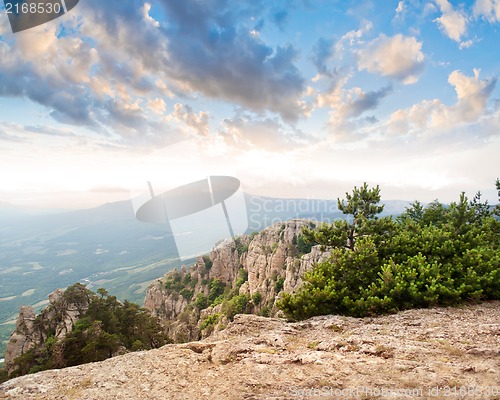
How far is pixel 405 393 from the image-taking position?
16.6 ft

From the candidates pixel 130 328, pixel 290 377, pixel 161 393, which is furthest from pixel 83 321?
Answer: pixel 290 377

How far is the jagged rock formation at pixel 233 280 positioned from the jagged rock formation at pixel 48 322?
24.3 m

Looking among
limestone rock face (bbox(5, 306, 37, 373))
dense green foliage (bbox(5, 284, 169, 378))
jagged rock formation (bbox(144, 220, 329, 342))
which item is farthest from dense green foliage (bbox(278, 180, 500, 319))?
jagged rock formation (bbox(144, 220, 329, 342))

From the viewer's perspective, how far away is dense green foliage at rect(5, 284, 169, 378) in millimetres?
21672

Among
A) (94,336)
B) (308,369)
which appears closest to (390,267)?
(308,369)

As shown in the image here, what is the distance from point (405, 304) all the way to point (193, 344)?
9.13 m

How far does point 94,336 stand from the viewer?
910 inches

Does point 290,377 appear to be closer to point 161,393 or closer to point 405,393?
point 405,393

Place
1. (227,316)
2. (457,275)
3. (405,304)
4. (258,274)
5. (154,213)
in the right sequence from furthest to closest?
(258,274) → (227,316) → (154,213) → (457,275) → (405,304)

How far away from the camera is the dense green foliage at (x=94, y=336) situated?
21672 millimetres

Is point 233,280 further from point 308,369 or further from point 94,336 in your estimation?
point 308,369

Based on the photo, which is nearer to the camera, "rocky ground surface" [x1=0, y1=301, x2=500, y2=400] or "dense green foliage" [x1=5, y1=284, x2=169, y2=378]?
"rocky ground surface" [x1=0, y1=301, x2=500, y2=400]

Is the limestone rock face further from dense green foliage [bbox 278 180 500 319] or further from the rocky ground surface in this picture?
dense green foliage [bbox 278 180 500 319]

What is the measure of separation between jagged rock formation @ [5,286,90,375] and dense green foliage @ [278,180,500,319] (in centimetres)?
3198
